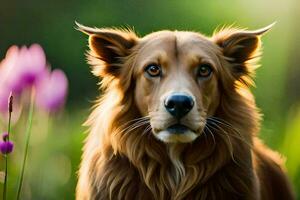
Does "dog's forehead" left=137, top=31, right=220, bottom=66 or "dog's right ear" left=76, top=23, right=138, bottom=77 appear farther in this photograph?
"dog's right ear" left=76, top=23, right=138, bottom=77

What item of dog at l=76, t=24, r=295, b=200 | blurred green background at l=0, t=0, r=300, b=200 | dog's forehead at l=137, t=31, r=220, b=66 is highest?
dog's forehead at l=137, t=31, r=220, b=66

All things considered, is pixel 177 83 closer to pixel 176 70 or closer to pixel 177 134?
pixel 176 70

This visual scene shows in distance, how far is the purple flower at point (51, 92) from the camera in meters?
5.83

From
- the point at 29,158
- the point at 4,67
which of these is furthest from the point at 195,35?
the point at 29,158

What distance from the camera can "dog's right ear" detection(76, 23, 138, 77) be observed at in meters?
6.51

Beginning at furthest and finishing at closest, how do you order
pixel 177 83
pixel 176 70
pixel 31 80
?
1. pixel 176 70
2. pixel 177 83
3. pixel 31 80

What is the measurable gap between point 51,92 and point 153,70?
0.66 meters

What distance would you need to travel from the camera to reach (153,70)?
20.5 ft

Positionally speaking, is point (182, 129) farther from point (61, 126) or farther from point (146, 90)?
point (61, 126)

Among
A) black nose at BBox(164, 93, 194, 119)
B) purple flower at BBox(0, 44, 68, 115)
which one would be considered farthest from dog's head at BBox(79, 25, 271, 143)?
purple flower at BBox(0, 44, 68, 115)

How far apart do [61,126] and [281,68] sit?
11.9 ft

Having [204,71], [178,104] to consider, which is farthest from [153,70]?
[178,104]

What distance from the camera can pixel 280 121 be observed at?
8.89 meters

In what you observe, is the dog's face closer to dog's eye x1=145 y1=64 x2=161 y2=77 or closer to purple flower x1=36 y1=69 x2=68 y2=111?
dog's eye x1=145 y1=64 x2=161 y2=77
